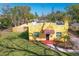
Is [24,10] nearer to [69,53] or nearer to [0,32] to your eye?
[0,32]

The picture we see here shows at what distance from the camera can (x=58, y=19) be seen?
3.31 m

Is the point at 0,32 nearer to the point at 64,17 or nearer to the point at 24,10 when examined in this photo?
the point at 24,10

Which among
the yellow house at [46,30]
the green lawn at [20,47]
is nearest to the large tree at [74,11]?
the yellow house at [46,30]

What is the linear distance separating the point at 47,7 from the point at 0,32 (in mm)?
407

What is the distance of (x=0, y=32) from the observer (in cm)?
331

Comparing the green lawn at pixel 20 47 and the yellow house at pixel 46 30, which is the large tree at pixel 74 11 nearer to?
the yellow house at pixel 46 30

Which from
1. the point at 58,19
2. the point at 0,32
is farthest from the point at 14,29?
the point at 58,19

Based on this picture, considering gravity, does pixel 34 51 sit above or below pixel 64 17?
below

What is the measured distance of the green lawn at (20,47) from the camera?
3295 mm

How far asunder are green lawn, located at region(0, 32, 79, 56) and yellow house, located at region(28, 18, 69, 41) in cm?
5

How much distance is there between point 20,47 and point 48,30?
0.82ft

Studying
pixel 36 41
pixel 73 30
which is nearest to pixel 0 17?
pixel 36 41

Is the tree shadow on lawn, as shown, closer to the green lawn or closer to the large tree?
the green lawn

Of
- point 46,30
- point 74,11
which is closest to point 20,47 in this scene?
point 46,30
